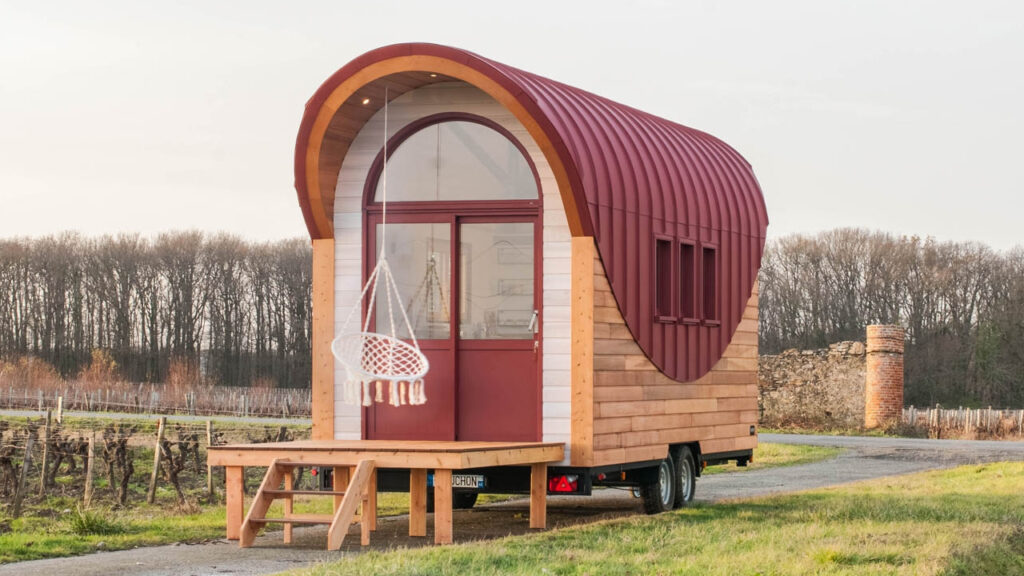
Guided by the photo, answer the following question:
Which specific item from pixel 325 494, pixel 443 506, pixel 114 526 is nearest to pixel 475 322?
pixel 443 506

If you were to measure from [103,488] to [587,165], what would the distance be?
1270cm

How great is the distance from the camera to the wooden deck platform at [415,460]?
11.6m

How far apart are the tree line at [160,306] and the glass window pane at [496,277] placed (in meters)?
47.0

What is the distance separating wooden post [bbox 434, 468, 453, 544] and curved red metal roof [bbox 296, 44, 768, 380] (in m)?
2.75

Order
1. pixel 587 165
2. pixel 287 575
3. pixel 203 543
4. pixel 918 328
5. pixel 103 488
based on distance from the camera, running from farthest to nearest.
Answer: pixel 918 328 → pixel 103 488 → pixel 587 165 → pixel 203 543 → pixel 287 575

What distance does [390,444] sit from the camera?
12.6 metres

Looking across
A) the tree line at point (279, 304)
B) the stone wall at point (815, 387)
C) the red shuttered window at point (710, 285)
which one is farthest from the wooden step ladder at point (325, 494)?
the tree line at point (279, 304)

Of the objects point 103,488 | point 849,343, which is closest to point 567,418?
point 103,488

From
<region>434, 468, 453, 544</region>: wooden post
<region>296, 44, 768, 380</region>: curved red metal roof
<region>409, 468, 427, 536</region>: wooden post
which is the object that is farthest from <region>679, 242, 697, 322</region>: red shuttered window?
<region>434, 468, 453, 544</region>: wooden post

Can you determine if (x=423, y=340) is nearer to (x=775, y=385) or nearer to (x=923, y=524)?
(x=923, y=524)

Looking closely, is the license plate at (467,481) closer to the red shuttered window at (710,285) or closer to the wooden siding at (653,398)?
the wooden siding at (653,398)

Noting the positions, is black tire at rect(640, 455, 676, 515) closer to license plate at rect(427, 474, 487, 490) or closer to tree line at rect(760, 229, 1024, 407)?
license plate at rect(427, 474, 487, 490)

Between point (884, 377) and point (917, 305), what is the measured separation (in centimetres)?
2214

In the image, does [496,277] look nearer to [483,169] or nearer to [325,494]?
[483,169]
